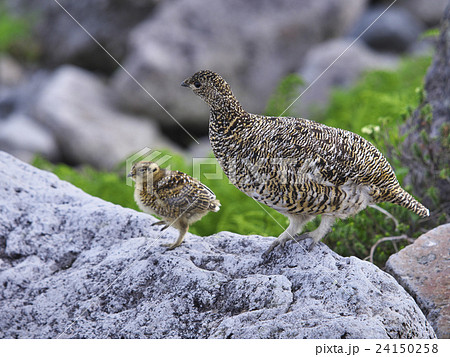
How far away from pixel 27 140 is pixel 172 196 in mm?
10651

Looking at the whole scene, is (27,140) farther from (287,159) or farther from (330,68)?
(287,159)

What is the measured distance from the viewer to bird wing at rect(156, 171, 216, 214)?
5.24 metres

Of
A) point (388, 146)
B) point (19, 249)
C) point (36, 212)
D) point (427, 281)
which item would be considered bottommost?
point (427, 281)

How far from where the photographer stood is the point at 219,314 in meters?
4.57

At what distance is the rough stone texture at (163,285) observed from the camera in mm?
4398

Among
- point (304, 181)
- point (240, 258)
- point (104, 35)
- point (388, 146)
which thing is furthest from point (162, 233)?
point (104, 35)

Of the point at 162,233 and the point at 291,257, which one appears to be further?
the point at 162,233

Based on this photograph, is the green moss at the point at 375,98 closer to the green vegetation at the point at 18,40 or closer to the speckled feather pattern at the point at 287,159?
the speckled feather pattern at the point at 287,159

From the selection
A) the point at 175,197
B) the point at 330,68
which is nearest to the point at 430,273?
the point at 175,197

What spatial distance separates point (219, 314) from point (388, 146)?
420 centimetres

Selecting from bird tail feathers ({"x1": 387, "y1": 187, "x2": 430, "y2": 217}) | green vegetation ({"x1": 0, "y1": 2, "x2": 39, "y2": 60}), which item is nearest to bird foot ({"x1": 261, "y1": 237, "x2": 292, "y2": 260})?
bird tail feathers ({"x1": 387, "y1": 187, "x2": 430, "y2": 217})

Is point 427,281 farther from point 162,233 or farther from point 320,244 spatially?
point 162,233

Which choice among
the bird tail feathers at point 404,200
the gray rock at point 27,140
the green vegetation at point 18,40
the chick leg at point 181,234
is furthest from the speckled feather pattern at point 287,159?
the green vegetation at point 18,40

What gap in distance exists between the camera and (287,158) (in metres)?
4.84
